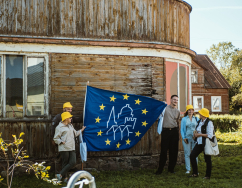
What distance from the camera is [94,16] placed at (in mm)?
9234

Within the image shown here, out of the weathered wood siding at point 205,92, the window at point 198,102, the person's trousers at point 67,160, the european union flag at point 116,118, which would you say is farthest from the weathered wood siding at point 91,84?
the window at point 198,102

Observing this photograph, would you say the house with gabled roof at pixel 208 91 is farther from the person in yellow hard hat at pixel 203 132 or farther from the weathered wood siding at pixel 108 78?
the person in yellow hard hat at pixel 203 132

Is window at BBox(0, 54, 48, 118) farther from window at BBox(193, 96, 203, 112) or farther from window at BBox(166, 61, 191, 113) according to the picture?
window at BBox(193, 96, 203, 112)

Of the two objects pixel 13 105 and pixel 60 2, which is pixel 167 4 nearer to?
pixel 60 2

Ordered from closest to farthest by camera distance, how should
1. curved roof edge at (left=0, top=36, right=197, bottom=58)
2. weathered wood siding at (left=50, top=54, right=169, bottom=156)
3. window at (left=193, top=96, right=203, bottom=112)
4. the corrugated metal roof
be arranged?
curved roof edge at (left=0, top=36, right=197, bottom=58) → weathered wood siding at (left=50, top=54, right=169, bottom=156) → window at (left=193, top=96, right=203, bottom=112) → the corrugated metal roof

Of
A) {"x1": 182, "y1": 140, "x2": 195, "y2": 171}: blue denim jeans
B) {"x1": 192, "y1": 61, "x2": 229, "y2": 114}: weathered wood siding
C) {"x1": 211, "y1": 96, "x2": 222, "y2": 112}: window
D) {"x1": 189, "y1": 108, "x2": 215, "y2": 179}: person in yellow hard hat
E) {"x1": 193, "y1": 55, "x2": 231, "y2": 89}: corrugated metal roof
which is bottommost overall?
{"x1": 182, "y1": 140, "x2": 195, "y2": 171}: blue denim jeans

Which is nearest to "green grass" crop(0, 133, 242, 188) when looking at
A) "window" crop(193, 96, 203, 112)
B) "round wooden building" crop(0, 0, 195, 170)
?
"round wooden building" crop(0, 0, 195, 170)

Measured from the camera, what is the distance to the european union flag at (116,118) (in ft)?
28.5

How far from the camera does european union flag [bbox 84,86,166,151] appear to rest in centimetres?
867

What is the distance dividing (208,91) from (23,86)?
104 ft

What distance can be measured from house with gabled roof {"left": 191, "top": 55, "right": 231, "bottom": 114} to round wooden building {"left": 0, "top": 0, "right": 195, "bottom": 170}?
1102 inches

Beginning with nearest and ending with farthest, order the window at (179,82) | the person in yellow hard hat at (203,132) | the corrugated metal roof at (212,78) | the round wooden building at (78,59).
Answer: the person in yellow hard hat at (203,132) < the round wooden building at (78,59) < the window at (179,82) < the corrugated metal roof at (212,78)

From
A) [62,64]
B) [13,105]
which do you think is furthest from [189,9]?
[13,105]

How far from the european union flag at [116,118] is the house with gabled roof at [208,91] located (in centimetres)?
2889
